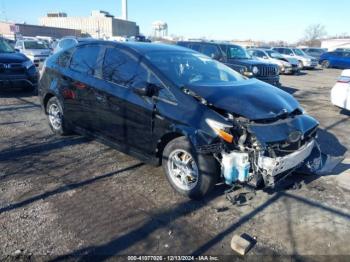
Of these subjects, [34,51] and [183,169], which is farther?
[34,51]

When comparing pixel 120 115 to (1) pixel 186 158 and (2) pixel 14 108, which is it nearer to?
(1) pixel 186 158

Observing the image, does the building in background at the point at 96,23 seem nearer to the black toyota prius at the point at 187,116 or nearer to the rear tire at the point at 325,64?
the rear tire at the point at 325,64

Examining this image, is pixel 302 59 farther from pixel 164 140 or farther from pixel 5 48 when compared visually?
pixel 164 140

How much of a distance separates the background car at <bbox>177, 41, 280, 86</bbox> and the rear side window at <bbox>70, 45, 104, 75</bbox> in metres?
7.42

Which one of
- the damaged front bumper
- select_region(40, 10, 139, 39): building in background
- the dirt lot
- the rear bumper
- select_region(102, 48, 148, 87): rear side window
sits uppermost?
select_region(40, 10, 139, 39): building in background

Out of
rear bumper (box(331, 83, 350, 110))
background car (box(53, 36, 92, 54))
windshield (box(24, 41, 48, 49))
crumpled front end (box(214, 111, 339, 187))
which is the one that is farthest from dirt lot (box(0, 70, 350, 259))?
windshield (box(24, 41, 48, 49))

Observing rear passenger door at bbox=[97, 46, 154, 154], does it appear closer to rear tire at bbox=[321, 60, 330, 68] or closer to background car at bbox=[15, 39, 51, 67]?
background car at bbox=[15, 39, 51, 67]

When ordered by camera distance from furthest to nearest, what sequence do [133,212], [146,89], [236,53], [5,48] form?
[236,53]
[5,48]
[146,89]
[133,212]

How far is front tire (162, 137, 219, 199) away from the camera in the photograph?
148 inches

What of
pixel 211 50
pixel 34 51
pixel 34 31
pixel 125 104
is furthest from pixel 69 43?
pixel 34 31

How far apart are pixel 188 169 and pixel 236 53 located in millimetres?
9730

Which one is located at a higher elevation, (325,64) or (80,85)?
(325,64)

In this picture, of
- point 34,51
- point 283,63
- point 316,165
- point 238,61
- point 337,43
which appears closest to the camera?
point 316,165

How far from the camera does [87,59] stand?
5.34 m
